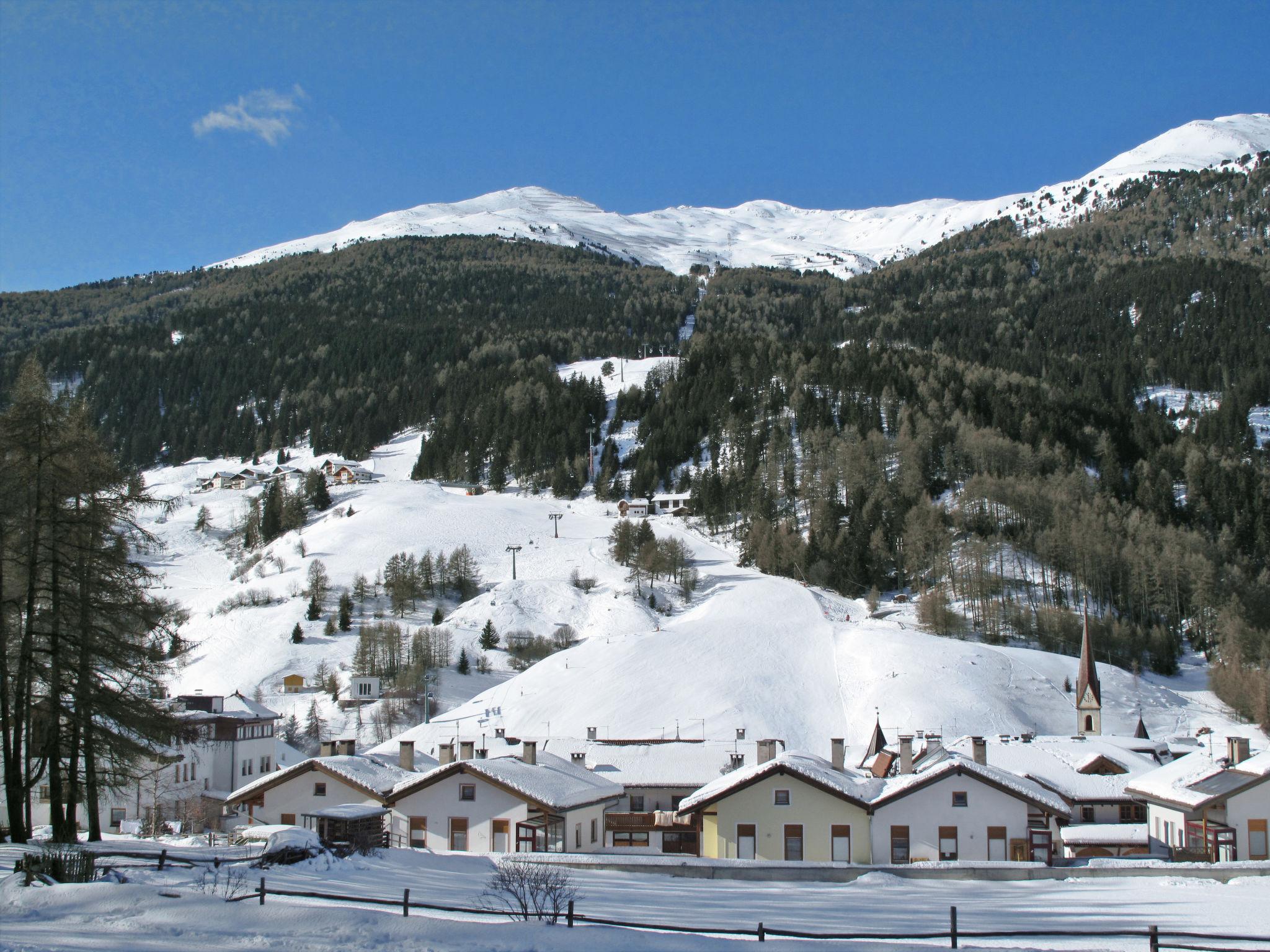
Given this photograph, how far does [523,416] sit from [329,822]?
415 feet

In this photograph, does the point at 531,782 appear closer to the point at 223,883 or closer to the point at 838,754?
the point at 838,754

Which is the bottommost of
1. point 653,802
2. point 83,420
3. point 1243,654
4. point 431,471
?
point 653,802

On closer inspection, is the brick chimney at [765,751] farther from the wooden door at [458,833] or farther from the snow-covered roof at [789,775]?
the wooden door at [458,833]

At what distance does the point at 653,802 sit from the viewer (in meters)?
42.1

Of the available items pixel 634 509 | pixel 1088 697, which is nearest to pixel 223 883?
pixel 1088 697

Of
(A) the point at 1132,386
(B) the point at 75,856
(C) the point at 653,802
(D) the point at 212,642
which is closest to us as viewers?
(B) the point at 75,856

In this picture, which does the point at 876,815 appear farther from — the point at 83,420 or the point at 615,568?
the point at 615,568

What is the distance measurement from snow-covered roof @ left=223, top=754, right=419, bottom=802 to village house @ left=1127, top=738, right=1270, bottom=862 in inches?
984

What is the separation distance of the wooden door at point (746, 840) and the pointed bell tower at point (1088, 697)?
3537 centimetres

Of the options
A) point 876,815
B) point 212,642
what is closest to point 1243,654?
point 876,815

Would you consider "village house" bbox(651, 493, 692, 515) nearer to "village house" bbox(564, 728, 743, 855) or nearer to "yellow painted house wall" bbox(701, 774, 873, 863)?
"village house" bbox(564, 728, 743, 855)

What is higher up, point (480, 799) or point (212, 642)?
point (212, 642)

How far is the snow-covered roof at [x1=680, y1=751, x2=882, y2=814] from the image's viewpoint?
33188 mm

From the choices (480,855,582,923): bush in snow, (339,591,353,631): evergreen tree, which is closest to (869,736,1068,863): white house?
(480,855,582,923): bush in snow
